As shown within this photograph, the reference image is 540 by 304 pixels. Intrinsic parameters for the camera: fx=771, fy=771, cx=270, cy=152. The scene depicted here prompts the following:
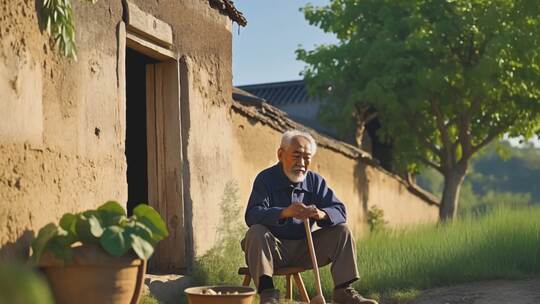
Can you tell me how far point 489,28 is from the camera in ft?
47.9

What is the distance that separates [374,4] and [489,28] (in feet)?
8.97

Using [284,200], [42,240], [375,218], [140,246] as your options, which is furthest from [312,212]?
[375,218]

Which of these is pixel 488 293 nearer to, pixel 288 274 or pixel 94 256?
pixel 288 274

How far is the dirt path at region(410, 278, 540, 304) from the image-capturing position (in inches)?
225

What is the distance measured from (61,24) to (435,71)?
1128cm

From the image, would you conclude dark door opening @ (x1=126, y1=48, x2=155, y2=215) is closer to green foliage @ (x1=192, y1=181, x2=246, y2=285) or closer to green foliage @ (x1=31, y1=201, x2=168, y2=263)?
green foliage @ (x1=192, y1=181, x2=246, y2=285)

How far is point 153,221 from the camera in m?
3.84

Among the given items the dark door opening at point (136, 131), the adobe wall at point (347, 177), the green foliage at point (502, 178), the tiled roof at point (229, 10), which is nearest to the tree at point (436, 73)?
the adobe wall at point (347, 177)

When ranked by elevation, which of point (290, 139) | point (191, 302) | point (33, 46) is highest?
point (33, 46)

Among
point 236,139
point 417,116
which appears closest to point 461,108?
point 417,116

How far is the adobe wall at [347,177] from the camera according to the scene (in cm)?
820

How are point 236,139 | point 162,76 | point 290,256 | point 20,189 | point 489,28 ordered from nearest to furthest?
point 20,189
point 290,256
point 162,76
point 236,139
point 489,28

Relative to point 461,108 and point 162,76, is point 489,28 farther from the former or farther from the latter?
point 162,76

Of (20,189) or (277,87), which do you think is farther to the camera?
(277,87)
